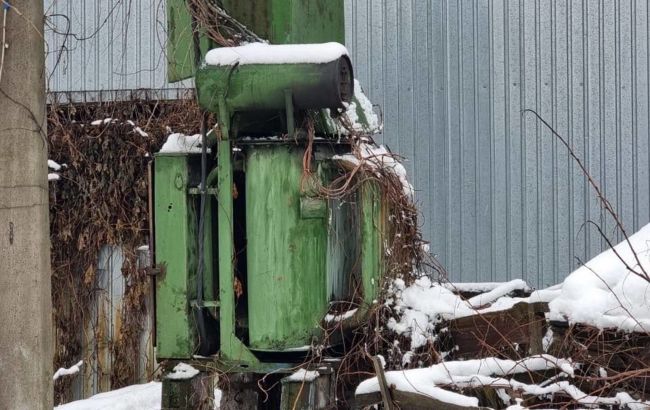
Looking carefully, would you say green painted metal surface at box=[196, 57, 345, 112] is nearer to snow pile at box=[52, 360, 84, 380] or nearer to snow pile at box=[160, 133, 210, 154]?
snow pile at box=[160, 133, 210, 154]

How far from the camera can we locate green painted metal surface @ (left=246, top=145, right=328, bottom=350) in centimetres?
430

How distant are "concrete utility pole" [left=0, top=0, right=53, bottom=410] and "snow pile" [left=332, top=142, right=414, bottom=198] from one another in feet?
5.12

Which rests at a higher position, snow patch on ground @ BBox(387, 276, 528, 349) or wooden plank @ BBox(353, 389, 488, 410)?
snow patch on ground @ BBox(387, 276, 528, 349)

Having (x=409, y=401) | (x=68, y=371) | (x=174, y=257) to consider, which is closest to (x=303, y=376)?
(x=409, y=401)

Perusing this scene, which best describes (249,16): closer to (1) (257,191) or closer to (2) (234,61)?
(2) (234,61)

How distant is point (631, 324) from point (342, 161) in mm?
1653

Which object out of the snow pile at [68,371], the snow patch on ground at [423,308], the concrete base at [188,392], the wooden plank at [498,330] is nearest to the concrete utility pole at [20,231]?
the concrete base at [188,392]

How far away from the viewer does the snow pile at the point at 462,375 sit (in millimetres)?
3912

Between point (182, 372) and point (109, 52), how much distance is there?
4467mm

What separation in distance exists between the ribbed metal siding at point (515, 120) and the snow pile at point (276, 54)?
3260 mm

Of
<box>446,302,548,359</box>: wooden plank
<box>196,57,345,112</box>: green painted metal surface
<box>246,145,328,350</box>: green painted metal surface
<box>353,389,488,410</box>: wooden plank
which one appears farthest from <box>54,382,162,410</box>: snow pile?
<box>196,57,345,112</box>: green painted metal surface

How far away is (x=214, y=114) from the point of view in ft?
14.8

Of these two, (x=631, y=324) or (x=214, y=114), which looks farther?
(x=214, y=114)

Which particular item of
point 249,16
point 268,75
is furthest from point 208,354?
point 249,16
